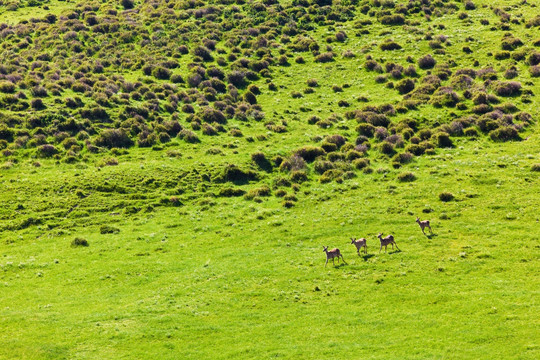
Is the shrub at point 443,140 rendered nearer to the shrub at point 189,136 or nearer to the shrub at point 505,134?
the shrub at point 505,134

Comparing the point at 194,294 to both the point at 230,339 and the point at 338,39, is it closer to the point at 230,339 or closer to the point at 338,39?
the point at 230,339

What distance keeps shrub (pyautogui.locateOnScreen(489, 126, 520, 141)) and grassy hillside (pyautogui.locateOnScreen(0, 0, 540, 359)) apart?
0.23m

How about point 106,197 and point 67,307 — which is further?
point 106,197

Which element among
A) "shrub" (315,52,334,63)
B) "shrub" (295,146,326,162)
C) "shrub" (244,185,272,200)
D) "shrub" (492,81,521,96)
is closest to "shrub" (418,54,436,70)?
"shrub" (492,81,521,96)

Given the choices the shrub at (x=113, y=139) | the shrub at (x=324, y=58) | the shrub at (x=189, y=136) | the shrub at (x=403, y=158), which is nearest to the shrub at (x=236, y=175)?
the shrub at (x=189, y=136)

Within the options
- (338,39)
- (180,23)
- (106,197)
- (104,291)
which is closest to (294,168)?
(106,197)

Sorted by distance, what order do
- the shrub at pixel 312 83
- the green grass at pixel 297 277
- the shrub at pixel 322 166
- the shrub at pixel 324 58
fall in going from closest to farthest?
the green grass at pixel 297 277 → the shrub at pixel 322 166 → the shrub at pixel 312 83 → the shrub at pixel 324 58

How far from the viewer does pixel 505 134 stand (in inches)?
1981

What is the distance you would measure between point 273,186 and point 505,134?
27517 millimetres

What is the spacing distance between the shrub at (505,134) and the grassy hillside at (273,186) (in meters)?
0.23

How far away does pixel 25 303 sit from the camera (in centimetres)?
2995

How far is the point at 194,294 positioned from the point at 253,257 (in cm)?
618

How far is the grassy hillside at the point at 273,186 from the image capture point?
26.0m

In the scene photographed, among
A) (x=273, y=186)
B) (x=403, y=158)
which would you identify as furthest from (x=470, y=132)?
(x=273, y=186)
